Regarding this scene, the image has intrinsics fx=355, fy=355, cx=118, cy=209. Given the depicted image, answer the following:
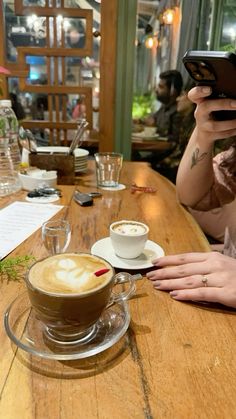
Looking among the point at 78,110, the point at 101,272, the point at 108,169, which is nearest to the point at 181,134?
the point at 78,110

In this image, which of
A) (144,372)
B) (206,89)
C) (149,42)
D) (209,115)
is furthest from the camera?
(149,42)

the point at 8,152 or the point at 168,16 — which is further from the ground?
the point at 168,16

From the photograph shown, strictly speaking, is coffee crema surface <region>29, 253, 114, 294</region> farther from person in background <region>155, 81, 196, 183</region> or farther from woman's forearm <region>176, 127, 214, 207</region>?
person in background <region>155, 81, 196, 183</region>

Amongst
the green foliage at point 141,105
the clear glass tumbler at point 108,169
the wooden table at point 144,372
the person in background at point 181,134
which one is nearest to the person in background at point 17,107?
the green foliage at point 141,105

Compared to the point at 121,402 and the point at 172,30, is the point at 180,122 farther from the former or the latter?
the point at 121,402

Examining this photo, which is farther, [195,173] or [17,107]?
[17,107]

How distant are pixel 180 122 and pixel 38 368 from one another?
2700 mm

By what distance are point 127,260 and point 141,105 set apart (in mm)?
2475

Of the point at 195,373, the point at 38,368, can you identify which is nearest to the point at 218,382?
the point at 195,373

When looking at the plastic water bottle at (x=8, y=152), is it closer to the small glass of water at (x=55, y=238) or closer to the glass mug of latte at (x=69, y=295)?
the small glass of water at (x=55, y=238)

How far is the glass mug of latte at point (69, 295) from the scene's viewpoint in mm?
569

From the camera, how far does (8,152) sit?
1603 mm

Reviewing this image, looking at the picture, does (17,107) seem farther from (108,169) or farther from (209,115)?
(209,115)

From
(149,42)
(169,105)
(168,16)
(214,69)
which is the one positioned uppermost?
(168,16)
